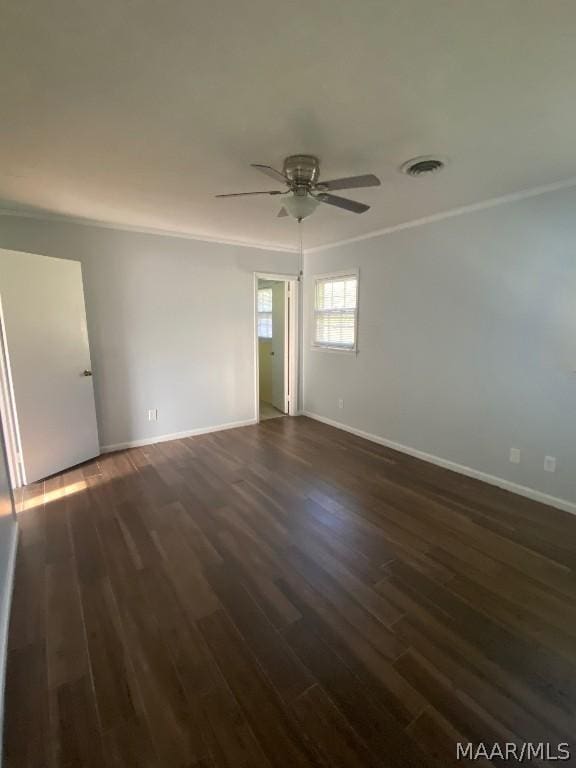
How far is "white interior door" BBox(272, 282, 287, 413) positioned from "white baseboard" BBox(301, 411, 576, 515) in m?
1.29

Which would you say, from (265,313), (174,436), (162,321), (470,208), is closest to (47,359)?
(162,321)

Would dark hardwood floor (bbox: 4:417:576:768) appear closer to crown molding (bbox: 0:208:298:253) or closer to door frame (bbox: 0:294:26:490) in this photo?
door frame (bbox: 0:294:26:490)

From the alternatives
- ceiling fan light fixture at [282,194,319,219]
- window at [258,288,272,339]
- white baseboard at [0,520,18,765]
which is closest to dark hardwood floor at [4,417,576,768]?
white baseboard at [0,520,18,765]

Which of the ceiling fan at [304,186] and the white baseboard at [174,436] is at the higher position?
the ceiling fan at [304,186]

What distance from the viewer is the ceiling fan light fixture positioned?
7.33ft

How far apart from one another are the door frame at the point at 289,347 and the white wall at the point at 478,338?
98 cm

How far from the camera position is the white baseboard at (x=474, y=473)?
281 cm

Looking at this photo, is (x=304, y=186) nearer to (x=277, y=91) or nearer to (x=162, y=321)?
(x=277, y=91)

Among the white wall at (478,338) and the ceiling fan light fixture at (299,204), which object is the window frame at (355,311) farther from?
the ceiling fan light fixture at (299,204)

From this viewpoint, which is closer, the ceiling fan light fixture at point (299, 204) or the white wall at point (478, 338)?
the ceiling fan light fixture at point (299, 204)

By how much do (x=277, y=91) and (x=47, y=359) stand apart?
9.79 feet

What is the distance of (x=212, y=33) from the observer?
1.24m

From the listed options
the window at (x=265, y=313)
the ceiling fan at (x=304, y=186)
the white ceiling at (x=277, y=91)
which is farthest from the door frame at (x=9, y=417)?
the window at (x=265, y=313)

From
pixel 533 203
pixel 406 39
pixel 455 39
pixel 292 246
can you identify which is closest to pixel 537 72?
pixel 455 39
